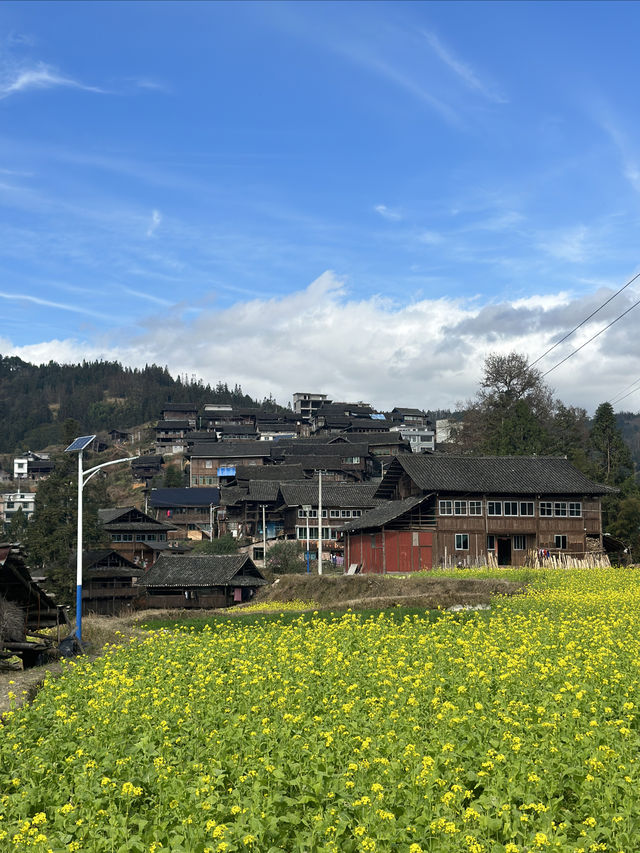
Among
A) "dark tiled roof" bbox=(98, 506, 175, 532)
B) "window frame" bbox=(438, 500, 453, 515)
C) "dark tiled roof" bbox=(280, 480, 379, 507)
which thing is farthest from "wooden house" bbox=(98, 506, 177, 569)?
"window frame" bbox=(438, 500, 453, 515)

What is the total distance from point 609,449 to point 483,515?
20.8m

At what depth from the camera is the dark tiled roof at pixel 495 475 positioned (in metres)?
49.1

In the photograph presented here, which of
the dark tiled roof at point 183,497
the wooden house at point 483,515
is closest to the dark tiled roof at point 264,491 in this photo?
the dark tiled roof at point 183,497

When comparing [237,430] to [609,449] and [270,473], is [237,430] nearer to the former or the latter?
[270,473]

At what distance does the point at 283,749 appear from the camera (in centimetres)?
878

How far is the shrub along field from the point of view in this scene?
689cm

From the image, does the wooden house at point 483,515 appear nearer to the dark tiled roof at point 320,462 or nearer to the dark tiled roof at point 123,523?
the dark tiled roof at point 123,523

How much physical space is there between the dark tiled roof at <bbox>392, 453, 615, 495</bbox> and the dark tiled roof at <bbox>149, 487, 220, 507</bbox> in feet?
133

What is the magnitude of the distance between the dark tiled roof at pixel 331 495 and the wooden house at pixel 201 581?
2126cm

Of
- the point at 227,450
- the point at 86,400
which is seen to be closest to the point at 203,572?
the point at 227,450

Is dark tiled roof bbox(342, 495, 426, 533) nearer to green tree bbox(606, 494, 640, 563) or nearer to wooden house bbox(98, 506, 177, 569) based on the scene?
green tree bbox(606, 494, 640, 563)

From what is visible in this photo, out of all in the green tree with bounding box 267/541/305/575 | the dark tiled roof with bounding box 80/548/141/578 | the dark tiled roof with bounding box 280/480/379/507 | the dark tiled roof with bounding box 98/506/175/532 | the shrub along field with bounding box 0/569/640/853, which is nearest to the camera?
the shrub along field with bounding box 0/569/640/853

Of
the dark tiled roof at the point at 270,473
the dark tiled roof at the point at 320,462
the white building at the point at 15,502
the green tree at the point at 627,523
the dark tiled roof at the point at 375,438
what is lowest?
the green tree at the point at 627,523

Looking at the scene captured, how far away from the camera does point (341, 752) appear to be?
886 cm
